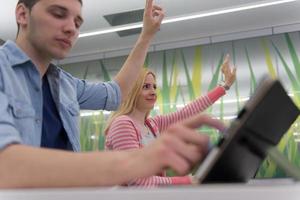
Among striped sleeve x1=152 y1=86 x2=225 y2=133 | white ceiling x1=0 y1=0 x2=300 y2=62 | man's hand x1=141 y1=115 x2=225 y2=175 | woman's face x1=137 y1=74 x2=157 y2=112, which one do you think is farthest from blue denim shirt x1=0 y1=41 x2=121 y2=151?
white ceiling x1=0 y1=0 x2=300 y2=62

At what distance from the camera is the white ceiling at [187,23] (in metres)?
3.85

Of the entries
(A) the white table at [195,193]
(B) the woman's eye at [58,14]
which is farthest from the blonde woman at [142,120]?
(A) the white table at [195,193]

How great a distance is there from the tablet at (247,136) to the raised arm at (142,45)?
95 cm

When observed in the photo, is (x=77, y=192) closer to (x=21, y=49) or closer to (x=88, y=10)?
(x=21, y=49)

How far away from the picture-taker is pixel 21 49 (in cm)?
126

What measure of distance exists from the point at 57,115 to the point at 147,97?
0.81m

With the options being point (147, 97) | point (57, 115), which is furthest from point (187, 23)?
point (57, 115)

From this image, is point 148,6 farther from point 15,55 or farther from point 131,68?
point 15,55

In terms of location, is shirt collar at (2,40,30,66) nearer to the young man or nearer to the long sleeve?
the young man

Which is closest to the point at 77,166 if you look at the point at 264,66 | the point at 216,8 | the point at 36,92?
the point at 36,92

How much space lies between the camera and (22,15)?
1.37m

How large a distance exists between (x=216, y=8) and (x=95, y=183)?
3.62 metres

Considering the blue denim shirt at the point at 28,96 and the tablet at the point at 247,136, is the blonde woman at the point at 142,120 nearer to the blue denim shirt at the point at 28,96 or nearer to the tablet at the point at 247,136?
the blue denim shirt at the point at 28,96

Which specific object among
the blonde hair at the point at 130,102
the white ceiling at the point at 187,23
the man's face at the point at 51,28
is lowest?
the blonde hair at the point at 130,102
